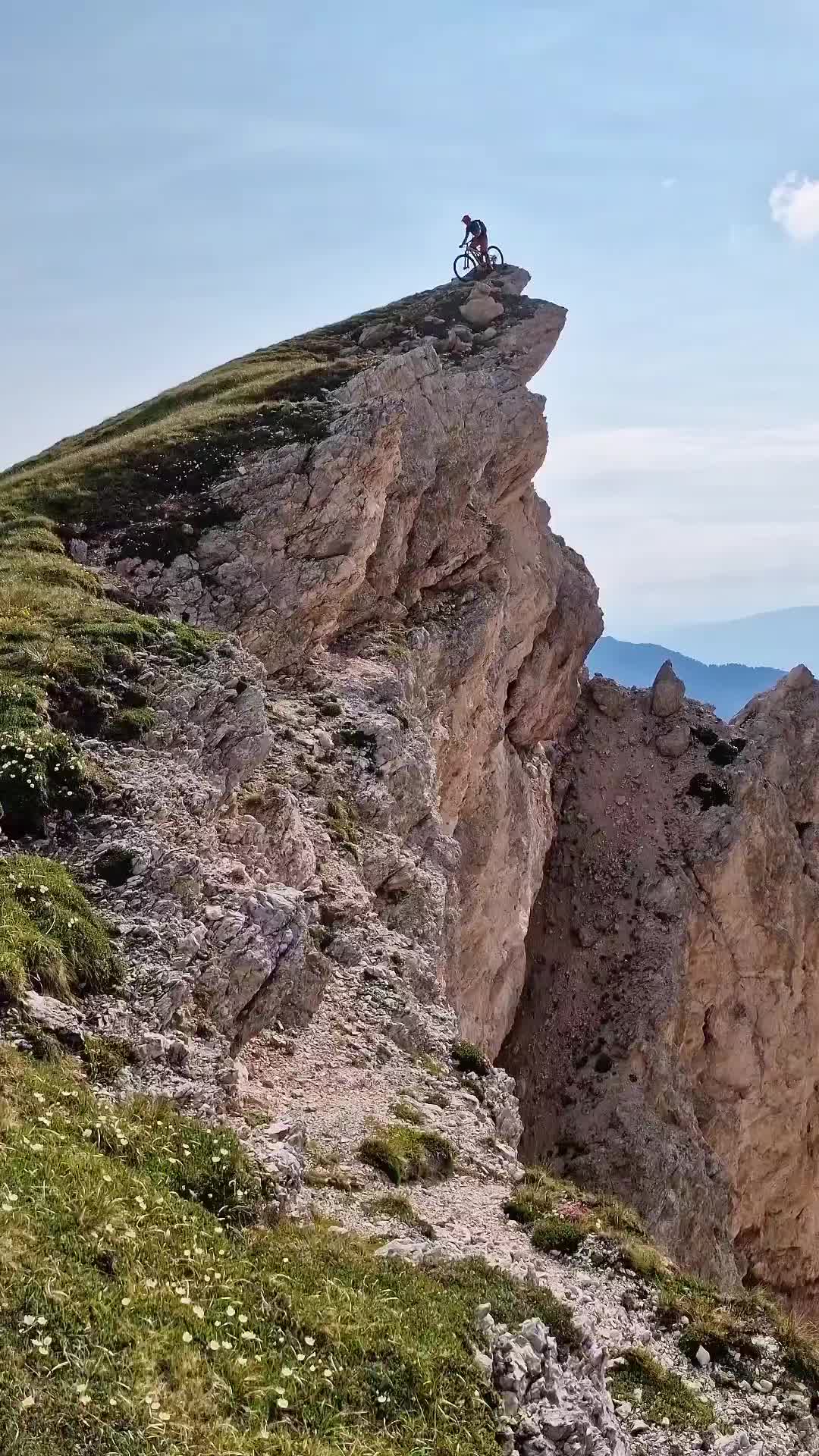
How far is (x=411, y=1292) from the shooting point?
11.2 m

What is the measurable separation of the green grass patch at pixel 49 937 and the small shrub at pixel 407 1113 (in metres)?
5.55

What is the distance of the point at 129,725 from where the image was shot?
68.8ft

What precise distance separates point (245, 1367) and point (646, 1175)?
3122 cm

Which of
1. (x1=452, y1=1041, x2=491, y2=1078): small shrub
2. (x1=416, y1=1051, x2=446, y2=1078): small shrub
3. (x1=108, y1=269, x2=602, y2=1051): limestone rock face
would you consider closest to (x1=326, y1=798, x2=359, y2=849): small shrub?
(x1=108, y1=269, x2=602, y2=1051): limestone rock face

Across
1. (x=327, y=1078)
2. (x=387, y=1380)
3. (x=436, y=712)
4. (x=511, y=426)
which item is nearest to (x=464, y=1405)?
(x=387, y=1380)

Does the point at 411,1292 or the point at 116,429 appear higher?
the point at 116,429

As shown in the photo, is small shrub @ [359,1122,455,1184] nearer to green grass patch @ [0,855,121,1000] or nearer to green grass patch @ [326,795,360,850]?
green grass patch @ [0,855,121,1000]

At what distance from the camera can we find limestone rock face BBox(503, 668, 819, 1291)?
133ft

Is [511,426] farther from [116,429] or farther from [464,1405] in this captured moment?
[464,1405]

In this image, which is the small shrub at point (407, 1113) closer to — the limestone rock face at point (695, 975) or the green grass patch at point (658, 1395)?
the green grass patch at point (658, 1395)

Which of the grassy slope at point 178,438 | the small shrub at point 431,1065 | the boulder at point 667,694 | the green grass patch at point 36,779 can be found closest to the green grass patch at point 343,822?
the small shrub at point 431,1065

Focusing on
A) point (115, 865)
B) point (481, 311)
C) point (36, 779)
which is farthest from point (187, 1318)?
point (481, 311)

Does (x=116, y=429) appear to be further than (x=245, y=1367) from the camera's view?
Yes

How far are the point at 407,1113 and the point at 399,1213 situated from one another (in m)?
3.06
